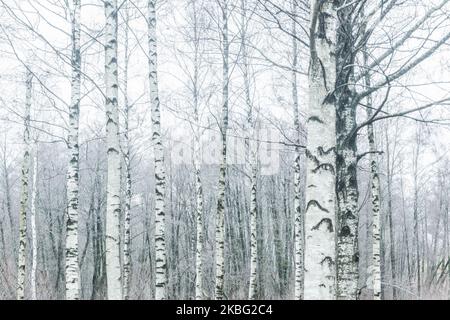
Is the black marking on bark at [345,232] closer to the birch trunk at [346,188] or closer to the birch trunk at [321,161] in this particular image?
the birch trunk at [346,188]

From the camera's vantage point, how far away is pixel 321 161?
3.77 meters

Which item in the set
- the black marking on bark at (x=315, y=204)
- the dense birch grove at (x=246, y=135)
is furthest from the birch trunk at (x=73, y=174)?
the black marking on bark at (x=315, y=204)

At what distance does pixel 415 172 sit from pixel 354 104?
26.2 meters

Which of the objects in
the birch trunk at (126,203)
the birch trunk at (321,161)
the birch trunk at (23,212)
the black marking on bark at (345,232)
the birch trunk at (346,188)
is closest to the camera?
the birch trunk at (321,161)

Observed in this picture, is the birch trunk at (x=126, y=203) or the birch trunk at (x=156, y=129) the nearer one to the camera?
the birch trunk at (x=156, y=129)

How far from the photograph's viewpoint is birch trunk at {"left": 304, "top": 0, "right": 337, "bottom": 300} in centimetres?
360

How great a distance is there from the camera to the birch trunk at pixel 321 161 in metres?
3.60

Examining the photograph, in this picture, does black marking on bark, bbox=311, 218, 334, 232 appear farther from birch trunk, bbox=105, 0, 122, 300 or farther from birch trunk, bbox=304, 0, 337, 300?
birch trunk, bbox=105, 0, 122, 300

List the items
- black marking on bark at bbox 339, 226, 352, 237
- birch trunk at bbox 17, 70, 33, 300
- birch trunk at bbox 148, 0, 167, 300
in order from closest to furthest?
black marking on bark at bbox 339, 226, 352, 237
birch trunk at bbox 148, 0, 167, 300
birch trunk at bbox 17, 70, 33, 300

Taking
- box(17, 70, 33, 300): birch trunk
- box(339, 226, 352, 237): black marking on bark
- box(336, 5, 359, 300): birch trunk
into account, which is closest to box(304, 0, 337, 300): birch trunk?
box(336, 5, 359, 300): birch trunk

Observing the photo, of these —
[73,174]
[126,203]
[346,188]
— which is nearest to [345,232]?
[346,188]

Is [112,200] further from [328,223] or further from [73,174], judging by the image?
[328,223]
